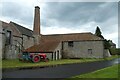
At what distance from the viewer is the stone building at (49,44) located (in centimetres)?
3512

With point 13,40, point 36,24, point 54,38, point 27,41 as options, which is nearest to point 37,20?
point 36,24

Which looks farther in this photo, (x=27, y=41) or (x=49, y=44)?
(x=27, y=41)

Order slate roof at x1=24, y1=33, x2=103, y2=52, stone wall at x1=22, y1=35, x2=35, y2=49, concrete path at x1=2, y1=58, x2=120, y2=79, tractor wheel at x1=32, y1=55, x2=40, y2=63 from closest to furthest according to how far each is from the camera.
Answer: concrete path at x1=2, y1=58, x2=120, y2=79 → tractor wheel at x1=32, y1=55, x2=40, y2=63 → slate roof at x1=24, y1=33, x2=103, y2=52 → stone wall at x1=22, y1=35, x2=35, y2=49

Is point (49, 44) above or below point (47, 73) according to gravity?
above

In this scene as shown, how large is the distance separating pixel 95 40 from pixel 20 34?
16.4 metres

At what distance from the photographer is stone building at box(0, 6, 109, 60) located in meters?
35.1

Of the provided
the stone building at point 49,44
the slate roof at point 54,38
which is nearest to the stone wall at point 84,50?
the stone building at point 49,44

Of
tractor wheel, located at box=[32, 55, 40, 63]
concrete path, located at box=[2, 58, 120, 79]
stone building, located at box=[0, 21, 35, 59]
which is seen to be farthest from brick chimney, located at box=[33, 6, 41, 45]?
concrete path, located at box=[2, 58, 120, 79]

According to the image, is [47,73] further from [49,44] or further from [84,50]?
[84,50]

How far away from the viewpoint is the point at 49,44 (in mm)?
41281

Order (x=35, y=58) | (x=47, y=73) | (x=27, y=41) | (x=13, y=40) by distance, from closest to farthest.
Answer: (x=47, y=73) < (x=35, y=58) < (x=13, y=40) < (x=27, y=41)

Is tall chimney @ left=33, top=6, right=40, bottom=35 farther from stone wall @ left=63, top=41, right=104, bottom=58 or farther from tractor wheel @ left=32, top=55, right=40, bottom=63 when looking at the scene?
tractor wheel @ left=32, top=55, right=40, bottom=63

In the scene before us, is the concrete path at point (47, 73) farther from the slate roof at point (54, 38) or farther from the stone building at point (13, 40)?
the slate roof at point (54, 38)

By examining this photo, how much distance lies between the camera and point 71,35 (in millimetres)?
46781
